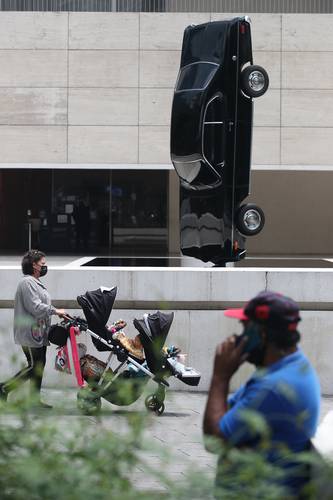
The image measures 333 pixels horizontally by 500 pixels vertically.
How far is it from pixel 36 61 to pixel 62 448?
87.7ft

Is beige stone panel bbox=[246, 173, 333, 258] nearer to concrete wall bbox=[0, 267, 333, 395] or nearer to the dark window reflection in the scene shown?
the dark window reflection

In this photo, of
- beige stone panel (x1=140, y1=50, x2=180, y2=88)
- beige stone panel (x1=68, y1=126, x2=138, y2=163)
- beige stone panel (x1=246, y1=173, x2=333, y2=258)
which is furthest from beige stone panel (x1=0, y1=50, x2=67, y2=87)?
beige stone panel (x1=246, y1=173, x2=333, y2=258)

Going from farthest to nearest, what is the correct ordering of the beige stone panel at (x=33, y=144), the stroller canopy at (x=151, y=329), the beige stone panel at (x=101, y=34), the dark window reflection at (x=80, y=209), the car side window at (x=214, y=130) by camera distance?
1. the dark window reflection at (x=80, y=209)
2. the beige stone panel at (x=101, y=34)
3. the beige stone panel at (x=33, y=144)
4. the car side window at (x=214, y=130)
5. the stroller canopy at (x=151, y=329)

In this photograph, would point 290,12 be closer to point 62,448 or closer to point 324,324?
point 324,324

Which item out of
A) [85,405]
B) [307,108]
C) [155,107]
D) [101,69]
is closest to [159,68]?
[155,107]

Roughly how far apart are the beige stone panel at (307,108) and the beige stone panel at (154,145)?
10.1ft

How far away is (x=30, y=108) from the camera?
29156 mm

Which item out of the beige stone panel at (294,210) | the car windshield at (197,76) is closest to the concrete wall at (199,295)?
the car windshield at (197,76)

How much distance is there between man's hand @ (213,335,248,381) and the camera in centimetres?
381

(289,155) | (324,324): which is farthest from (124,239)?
(324,324)

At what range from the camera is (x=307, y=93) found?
29125mm

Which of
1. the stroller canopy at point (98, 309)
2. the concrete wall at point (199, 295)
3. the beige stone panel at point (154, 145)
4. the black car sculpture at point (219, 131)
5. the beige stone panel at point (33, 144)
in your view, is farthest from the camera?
the beige stone panel at point (33, 144)

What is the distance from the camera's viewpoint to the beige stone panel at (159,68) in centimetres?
2920

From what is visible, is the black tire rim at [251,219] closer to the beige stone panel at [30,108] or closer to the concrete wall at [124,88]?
the concrete wall at [124,88]
